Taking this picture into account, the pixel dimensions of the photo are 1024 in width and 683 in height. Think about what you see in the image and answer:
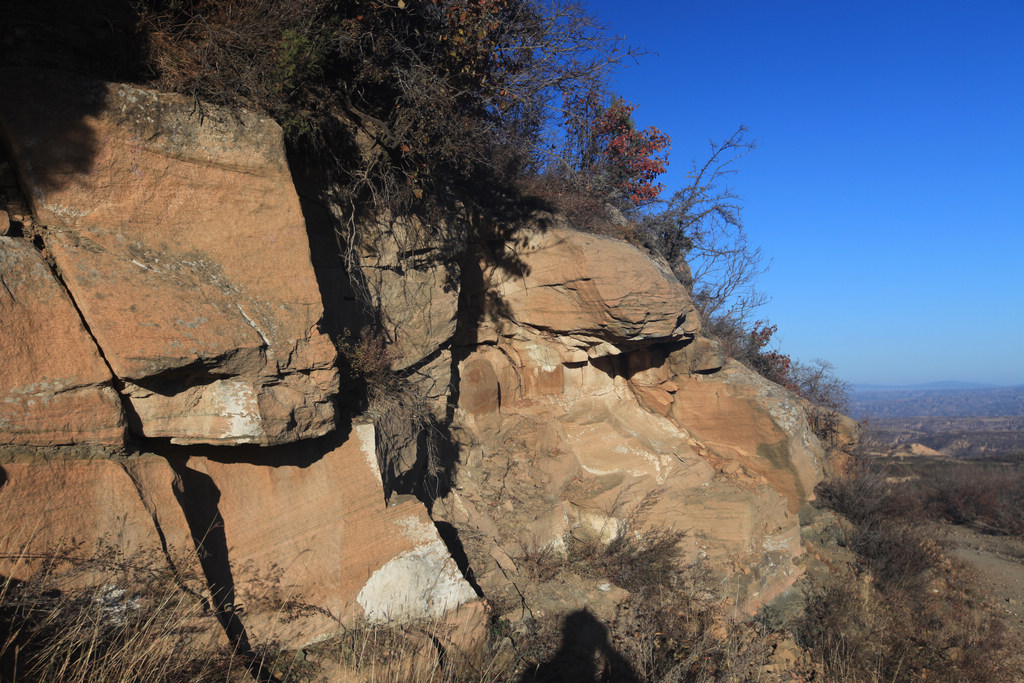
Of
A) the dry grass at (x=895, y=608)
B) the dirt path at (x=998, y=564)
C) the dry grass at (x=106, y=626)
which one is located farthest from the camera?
the dirt path at (x=998, y=564)

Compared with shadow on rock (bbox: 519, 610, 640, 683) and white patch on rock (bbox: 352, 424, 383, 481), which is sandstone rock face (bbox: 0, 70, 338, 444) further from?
shadow on rock (bbox: 519, 610, 640, 683)

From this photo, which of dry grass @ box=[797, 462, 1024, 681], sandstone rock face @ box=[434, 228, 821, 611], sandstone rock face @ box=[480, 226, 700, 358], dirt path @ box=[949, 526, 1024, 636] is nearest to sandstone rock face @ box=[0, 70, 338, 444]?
sandstone rock face @ box=[434, 228, 821, 611]

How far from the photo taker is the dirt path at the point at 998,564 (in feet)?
25.8

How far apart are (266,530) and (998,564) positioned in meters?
12.0

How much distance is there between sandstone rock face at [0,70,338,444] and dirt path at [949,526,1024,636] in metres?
9.81

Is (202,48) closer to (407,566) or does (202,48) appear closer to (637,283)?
(407,566)

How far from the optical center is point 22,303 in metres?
2.94

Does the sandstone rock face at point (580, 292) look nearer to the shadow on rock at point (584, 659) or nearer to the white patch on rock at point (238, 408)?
the shadow on rock at point (584, 659)

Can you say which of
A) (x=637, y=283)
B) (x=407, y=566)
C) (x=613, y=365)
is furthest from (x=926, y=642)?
(x=407, y=566)

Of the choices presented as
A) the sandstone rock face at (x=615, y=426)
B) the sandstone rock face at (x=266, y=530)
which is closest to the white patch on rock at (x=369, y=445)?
the sandstone rock face at (x=266, y=530)

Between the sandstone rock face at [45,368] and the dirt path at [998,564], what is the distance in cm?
1059

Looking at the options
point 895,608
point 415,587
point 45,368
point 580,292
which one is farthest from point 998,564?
point 45,368

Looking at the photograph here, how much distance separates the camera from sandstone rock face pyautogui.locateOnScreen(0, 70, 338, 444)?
3164 millimetres

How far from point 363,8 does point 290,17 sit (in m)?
0.70
